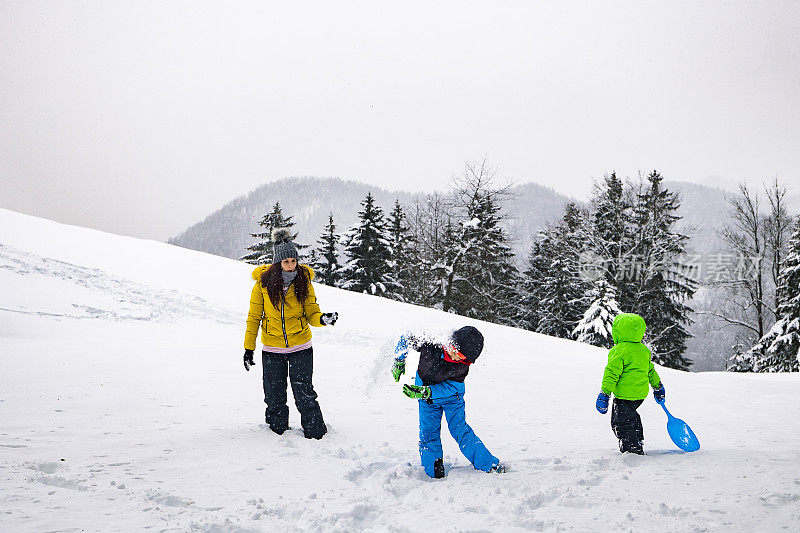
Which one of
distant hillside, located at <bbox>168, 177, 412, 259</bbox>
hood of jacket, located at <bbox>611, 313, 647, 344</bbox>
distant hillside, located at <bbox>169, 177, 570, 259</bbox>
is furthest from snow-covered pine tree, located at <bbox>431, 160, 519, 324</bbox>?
distant hillside, located at <bbox>168, 177, 412, 259</bbox>

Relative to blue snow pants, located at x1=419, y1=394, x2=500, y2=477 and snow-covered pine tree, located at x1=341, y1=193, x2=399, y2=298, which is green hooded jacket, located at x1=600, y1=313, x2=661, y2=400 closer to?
blue snow pants, located at x1=419, y1=394, x2=500, y2=477

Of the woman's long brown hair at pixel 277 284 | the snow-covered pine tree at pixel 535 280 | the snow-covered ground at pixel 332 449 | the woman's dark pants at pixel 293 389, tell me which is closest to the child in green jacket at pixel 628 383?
the snow-covered ground at pixel 332 449

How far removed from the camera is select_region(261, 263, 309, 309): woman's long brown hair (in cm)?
488

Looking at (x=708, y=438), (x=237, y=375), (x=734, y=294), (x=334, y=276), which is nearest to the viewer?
(x=708, y=438)

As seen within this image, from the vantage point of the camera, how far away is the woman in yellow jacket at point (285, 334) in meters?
4.88

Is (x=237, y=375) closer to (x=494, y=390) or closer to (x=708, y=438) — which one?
(x=494, y=390)

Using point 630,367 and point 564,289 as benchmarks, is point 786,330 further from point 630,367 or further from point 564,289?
point 630,367

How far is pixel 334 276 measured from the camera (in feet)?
109

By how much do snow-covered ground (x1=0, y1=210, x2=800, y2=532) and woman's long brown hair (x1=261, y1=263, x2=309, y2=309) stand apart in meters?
1.20

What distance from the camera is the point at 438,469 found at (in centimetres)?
383

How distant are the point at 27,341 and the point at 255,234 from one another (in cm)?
2838

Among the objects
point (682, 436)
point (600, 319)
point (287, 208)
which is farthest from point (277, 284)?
point (287, 208)

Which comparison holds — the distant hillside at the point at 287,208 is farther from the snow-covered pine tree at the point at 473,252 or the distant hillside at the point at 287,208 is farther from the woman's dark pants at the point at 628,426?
the woman's dark pants at the point at 628,426

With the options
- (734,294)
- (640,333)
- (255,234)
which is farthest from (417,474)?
(255,234)
